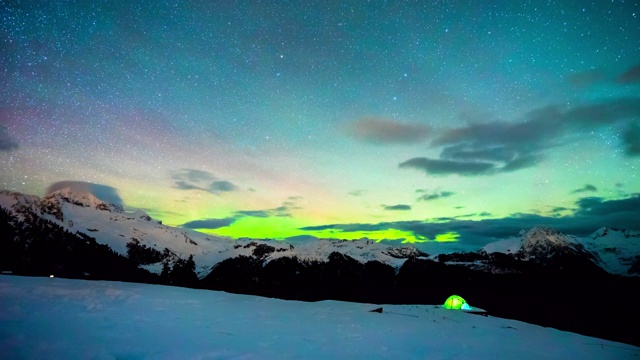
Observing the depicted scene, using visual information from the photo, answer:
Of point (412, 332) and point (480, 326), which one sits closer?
point (412, 332)

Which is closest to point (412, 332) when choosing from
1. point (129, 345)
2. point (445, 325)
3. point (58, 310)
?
point (445, 325)

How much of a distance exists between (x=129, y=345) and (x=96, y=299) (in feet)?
16.0

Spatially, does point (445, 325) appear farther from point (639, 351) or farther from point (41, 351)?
point (41, 351)

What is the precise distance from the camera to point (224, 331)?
888 centimetres

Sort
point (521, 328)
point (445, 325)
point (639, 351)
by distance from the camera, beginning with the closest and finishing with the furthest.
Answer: point (639, 351) < point (445, 325) < point (521, 328)

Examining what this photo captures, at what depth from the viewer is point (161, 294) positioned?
43.0ft

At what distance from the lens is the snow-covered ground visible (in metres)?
6.95

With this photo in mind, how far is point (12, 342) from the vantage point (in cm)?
634

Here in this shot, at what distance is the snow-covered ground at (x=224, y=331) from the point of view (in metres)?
6.95

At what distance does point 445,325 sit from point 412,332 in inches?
110

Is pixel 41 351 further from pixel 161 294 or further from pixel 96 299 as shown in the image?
pixel 161 294

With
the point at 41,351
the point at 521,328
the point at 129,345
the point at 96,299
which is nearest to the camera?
the point at 41,351

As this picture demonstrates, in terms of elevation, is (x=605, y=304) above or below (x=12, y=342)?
below

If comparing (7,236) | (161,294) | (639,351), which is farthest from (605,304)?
(7,236)
